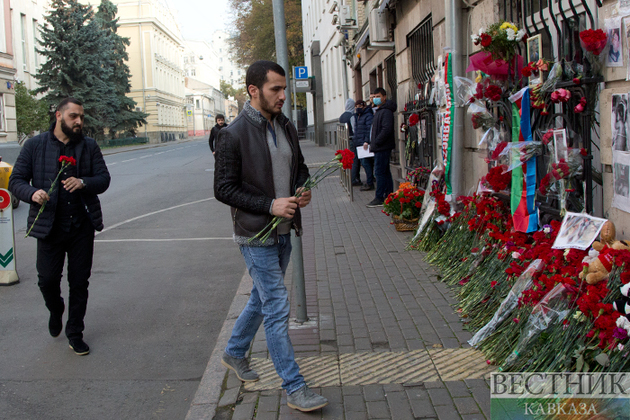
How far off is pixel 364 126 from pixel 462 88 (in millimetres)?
5551

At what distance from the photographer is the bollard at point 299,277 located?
462 centimetres

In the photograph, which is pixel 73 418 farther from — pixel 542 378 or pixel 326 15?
pixel 326 15

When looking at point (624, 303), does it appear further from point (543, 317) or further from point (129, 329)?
point (129, 329)

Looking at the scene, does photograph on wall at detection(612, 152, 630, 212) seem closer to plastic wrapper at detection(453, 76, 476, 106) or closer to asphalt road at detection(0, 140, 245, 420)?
plastic wrapper at detection(453, 76, 476, 106)

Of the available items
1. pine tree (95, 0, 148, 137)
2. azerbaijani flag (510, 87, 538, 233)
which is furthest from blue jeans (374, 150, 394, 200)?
pine tree (95, 0, 148, 137)

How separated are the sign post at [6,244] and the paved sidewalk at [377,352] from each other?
2.91 meters

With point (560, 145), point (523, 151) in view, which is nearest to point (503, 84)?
point (523, 151)

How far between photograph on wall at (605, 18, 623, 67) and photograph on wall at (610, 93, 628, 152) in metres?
0.20

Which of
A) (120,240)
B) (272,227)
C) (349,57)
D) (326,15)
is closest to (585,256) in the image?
(272,227)

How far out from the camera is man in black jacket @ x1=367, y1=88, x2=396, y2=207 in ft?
34.7

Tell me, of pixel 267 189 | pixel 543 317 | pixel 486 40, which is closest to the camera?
pixel 267 189

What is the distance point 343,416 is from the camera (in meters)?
3.30

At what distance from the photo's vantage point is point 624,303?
2980mm

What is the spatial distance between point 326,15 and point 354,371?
25582mm
